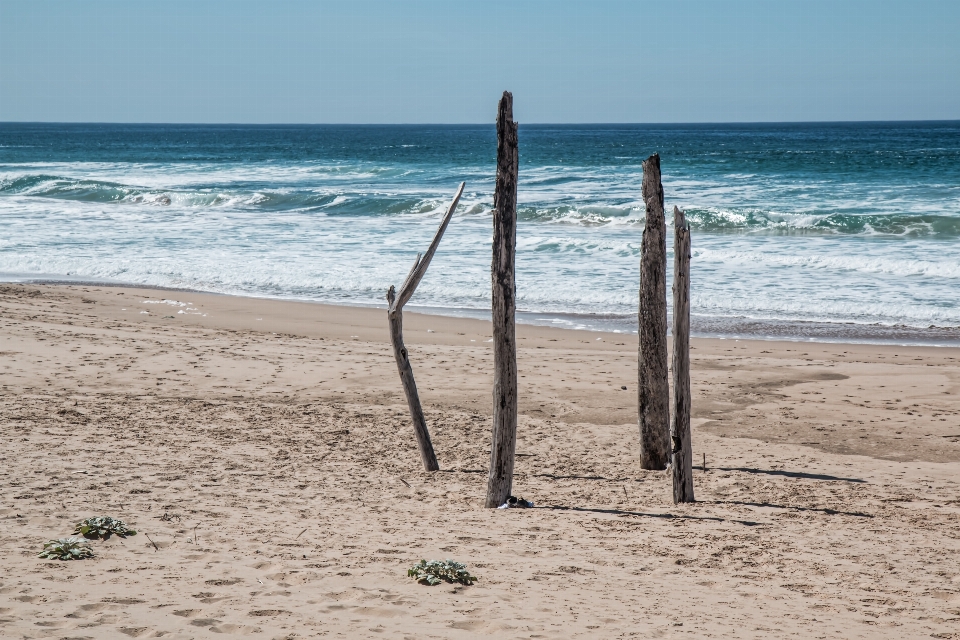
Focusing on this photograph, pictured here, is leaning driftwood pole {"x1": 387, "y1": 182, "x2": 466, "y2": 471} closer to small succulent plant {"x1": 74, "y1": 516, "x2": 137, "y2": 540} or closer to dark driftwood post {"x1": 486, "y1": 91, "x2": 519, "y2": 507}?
dark driftwood post {"x1": 486, "y1": 91, "x2": 519, "y2": 507}

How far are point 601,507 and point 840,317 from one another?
845 centimetres

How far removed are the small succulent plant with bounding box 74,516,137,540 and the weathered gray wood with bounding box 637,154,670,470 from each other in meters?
3.76

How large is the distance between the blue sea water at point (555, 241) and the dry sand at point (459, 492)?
266cm

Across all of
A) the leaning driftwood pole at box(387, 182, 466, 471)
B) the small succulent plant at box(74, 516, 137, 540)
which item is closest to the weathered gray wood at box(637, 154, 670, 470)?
the leaning driftwood pole at box(387, 182, 466, 471)

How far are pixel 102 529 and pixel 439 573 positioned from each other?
1.88 m

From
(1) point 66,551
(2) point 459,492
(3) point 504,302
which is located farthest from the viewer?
(2) point 459,492

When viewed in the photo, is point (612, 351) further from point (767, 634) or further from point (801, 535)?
point (767, 634)

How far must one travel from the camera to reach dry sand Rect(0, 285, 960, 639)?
4105 mm

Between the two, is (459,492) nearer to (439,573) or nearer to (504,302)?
(504,302)

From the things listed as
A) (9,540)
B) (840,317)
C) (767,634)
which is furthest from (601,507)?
(840,317)

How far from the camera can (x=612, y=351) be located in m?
11.2

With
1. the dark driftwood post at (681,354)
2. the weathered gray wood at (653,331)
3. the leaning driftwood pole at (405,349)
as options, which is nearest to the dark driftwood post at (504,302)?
the leaning driftwood pole at (405,349)

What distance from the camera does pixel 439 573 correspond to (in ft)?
14.6

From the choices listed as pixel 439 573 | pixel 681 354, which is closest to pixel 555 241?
pixel 681 354
